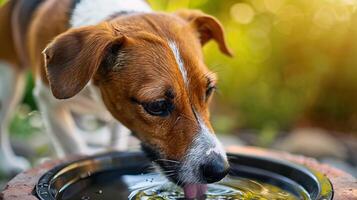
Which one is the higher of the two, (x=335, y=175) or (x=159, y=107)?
(x=159, y=107)

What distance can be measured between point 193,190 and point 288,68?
4.13 m

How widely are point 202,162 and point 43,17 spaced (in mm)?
1929

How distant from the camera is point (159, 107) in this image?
3559 mm

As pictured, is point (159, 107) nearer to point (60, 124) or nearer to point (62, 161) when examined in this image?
point (62, 161)

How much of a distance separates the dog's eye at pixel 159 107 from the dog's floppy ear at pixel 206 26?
744mm

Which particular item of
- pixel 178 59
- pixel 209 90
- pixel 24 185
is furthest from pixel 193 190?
pixel 24 185

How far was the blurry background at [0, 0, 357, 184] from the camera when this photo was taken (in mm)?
6918

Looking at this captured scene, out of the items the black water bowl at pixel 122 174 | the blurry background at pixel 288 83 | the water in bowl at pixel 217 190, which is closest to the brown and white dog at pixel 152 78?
the water in bowl at pixel 217 190

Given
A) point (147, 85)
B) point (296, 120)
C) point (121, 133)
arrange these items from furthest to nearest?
1. point (296, 120)
2. point (121, 133)
3. point (147, 85)

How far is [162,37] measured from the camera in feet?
12.3

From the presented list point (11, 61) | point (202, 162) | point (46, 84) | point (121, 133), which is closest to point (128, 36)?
point (202, 162)

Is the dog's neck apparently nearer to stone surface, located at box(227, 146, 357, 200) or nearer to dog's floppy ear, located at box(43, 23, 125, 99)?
dog's floppy ear, located at box(43, 23, 125, 99)

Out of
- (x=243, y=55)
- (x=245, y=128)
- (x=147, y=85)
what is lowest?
(x=245, y=128)

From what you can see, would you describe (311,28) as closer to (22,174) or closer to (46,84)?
(46,84)
